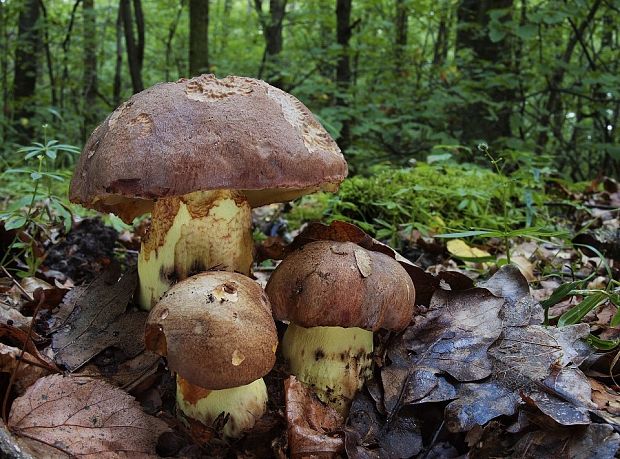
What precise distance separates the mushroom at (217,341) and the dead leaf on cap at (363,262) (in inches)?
14.5

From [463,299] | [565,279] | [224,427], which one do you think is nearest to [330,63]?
[565,279]

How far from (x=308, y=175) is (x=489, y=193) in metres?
2.89

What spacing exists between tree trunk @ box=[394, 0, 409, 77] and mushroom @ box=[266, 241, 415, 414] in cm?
705

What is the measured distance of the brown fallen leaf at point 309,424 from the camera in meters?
1.77

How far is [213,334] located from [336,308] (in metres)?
0.46

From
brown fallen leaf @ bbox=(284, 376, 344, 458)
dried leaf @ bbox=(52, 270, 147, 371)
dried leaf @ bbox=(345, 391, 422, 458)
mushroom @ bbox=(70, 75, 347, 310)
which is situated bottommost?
dried leaf @ bbox=(345, 391, 422, 458)

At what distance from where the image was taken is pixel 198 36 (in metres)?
8.46

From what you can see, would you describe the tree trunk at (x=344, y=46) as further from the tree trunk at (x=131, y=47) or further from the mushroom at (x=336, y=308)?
the mushroom at (x=336, y=308)

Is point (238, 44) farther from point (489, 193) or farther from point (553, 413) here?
point (553, 413)

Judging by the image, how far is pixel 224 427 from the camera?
6.25 feet

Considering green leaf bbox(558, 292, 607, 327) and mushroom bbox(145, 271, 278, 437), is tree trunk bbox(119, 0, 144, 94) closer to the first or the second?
mushroom bbox(145, 271, 278, 437)

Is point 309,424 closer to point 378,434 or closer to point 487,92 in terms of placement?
point 378,434

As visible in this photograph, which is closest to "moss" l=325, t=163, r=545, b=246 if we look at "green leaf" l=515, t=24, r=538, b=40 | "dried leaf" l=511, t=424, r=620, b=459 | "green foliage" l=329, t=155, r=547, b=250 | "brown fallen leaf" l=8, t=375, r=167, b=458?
"green foliage" l=329, t=155, r=547, b=250

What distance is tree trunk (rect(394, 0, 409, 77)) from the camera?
9055mm
